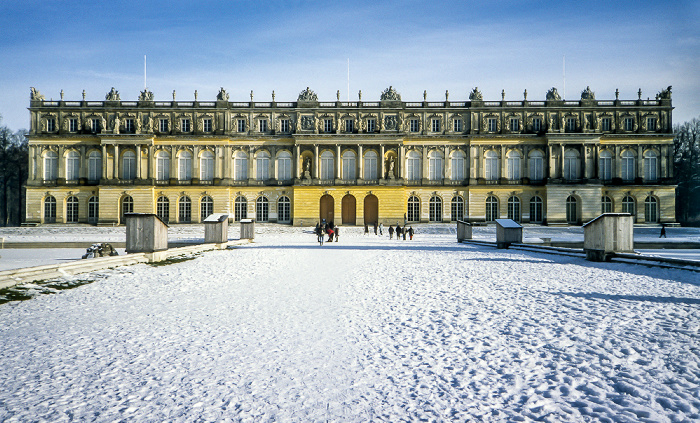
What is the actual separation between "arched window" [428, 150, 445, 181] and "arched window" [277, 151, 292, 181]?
16496 mm

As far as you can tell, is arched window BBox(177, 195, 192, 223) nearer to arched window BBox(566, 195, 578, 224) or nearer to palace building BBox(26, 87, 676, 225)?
palace building BBox(26, 87, 676, 225)

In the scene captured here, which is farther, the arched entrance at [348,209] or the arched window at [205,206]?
the arched window at [205,206]

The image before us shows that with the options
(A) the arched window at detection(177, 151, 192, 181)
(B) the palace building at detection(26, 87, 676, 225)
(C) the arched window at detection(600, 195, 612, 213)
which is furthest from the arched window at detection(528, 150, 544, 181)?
(A) the arched window at detection(177, 151, 192, 181)

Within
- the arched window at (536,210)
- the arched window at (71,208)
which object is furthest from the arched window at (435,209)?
the arched window at (71,208)

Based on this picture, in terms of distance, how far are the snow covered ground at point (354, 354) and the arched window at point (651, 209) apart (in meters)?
51.4

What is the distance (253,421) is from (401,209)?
163ft

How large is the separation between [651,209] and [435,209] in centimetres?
2513

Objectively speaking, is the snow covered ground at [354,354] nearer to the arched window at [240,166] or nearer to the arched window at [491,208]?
A: the arched window at [491,208]

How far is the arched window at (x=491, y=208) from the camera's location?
5450 cm

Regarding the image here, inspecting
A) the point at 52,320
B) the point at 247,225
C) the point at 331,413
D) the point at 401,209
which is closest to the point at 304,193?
the point at 401,209

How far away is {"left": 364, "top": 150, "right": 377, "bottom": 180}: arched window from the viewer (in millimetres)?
54125

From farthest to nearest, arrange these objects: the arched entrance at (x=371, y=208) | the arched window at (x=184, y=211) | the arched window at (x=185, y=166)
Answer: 1. the arched window at (x=185, y=166)
2. the arched window at (x=184, y=211)
3. the arched entrance at (x=371, y=208)

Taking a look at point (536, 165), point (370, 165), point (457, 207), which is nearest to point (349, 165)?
point (370, 165)

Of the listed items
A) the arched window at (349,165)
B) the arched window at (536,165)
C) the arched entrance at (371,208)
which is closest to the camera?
the arched entrance at (371,208)
